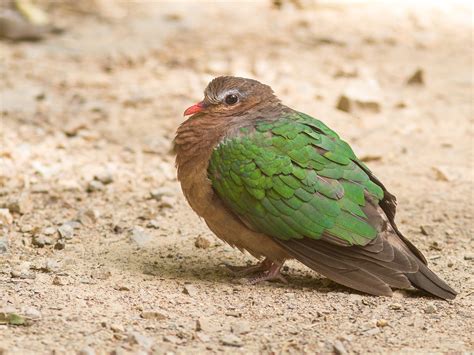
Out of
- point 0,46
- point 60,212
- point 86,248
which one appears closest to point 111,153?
point 60,212

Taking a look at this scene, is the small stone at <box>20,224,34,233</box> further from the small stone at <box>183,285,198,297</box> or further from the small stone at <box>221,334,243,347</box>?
the small stone at <box>221,334,243,347</box>

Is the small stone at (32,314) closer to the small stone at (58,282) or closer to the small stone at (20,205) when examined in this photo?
the small stone at (58,282)

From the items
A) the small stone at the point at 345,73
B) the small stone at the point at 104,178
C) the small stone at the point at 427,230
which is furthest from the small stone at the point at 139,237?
the small stone at the point at 345,73

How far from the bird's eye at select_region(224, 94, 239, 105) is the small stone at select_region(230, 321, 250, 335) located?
4.52 feet

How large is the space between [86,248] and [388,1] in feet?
22.5

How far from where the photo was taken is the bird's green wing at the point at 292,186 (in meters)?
4.41

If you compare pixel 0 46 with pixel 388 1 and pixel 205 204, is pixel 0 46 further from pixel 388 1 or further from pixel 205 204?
pixel 205 204

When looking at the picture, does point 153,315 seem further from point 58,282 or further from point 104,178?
point 104,178

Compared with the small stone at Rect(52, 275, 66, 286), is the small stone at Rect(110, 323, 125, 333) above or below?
above

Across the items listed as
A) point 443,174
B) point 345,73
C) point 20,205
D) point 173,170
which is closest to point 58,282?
point 20,205

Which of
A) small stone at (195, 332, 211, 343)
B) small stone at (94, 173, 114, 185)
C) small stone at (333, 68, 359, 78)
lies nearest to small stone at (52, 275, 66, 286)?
small stone at (195, 332, 211, 343)

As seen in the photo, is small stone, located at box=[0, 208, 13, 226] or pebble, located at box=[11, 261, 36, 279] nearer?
pebble, located at box=[11, 261, 36, 279]

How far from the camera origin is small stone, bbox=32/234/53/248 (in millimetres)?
5055

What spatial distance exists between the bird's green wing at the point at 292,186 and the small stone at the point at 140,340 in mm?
982
